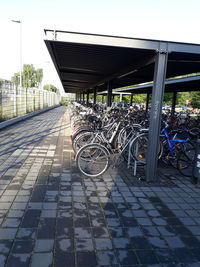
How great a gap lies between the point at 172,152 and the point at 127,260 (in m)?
3.37

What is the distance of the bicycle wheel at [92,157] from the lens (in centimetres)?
444

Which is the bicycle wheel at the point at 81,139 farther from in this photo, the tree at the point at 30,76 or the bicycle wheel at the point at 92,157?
the tree at the point at 30,76

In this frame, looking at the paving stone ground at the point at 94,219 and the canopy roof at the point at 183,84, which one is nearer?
the paving stone ground at the point at 94,219

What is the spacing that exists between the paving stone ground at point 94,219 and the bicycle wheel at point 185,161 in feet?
0.81

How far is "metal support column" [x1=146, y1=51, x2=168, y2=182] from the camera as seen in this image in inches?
157

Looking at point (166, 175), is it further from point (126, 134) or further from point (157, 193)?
point (126, 134)

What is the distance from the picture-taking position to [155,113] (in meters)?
4.19

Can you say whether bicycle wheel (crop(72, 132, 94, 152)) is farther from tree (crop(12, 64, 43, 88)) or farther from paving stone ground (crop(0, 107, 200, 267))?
tree (crop(12, 64, 43, 88))

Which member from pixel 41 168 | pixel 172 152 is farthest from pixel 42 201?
pixel 172 152

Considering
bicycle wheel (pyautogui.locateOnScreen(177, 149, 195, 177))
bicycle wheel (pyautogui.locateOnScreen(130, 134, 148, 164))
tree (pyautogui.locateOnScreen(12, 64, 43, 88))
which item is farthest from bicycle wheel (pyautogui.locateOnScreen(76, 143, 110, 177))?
tree (pyautogui.locateOnScreen(12, 64, 43, 88))

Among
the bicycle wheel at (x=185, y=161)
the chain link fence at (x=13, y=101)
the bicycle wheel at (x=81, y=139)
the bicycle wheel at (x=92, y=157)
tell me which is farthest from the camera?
the chain link fence at (x=13, y=101)

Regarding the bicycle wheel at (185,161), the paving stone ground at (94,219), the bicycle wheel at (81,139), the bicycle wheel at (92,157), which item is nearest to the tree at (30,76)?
the bicycle wheel at (81,139)

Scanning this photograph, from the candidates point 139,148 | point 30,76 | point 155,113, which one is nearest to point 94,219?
point 155,113

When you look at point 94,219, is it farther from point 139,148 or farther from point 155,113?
point 139,148
